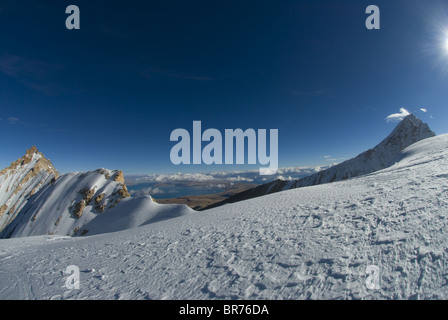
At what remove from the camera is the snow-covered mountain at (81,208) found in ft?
246

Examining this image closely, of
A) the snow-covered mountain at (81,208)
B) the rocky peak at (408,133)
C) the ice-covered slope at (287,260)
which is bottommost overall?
the snow-covered mountain at (81,208)

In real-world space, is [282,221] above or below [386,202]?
below

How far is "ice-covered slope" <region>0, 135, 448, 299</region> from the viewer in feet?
14.9

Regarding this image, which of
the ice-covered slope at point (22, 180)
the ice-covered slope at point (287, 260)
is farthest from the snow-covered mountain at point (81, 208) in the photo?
the ice-covered slope at point (287, 260)

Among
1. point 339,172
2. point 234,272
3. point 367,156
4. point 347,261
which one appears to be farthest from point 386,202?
point 367,156

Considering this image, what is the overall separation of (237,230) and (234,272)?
12.2 ft

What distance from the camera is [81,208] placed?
101188mm

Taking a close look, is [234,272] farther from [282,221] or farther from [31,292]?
[31,292]

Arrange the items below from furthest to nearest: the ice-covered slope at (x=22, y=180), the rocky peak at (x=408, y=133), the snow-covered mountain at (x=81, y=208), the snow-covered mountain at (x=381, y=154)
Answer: the ice-covered slope at (x=22, y=180) < the rocky peak at (x=408, y=133) < the snow-covered mountain at (x=381, y=154) < the snow-covered mountain at (x=81, y=208)

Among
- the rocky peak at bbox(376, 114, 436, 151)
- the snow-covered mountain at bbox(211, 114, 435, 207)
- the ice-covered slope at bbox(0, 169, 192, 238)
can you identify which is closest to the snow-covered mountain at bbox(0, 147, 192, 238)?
the ice-covered slope at bbox(0, 169, 192, 238)

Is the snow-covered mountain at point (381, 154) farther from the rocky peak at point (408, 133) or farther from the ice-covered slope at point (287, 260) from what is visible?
the ice-covered slope at point (287, 260)

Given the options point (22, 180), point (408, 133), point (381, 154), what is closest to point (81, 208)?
point (22, 180)

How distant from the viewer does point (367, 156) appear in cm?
13825
